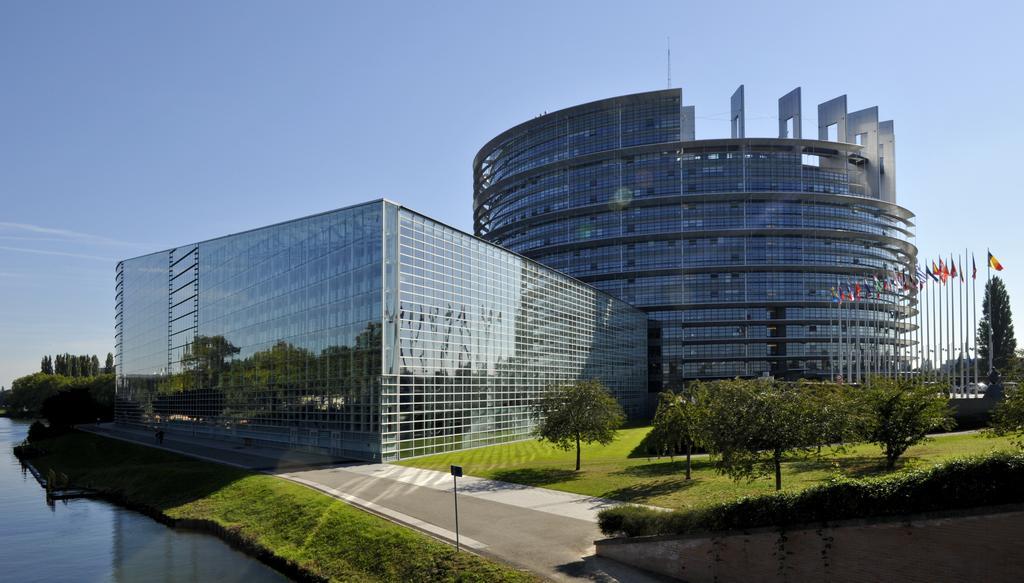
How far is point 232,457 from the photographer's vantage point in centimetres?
4906

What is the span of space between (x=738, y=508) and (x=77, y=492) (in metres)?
48.3

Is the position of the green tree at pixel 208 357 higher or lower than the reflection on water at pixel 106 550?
higher

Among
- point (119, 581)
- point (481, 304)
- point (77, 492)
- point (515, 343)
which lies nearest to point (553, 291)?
point (515, 343)

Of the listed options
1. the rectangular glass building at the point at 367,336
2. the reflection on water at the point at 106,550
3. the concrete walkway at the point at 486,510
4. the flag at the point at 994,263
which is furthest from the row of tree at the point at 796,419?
the flag at the point at 994,263

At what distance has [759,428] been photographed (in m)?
24.6

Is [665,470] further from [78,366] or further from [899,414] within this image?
[78,366]

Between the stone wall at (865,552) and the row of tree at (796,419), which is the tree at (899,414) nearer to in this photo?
the row of tree at (796,419)

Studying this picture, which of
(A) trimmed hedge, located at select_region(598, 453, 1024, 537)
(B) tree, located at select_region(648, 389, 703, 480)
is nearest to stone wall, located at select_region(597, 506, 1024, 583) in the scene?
(A) trimmed hedge, located at select_region(598, 453, 1024, 537)

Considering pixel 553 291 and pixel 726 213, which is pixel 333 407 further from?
pixel 726 213

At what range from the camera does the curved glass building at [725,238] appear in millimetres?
114625

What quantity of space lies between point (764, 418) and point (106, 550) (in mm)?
30441

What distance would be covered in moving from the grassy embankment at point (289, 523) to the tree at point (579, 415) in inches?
524

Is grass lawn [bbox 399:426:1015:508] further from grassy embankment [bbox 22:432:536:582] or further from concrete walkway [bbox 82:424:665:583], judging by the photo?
grassy embankment [bbox 22:432:536:582]

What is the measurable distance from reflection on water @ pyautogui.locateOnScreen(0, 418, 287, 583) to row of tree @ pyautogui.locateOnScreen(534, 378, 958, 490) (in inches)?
711
